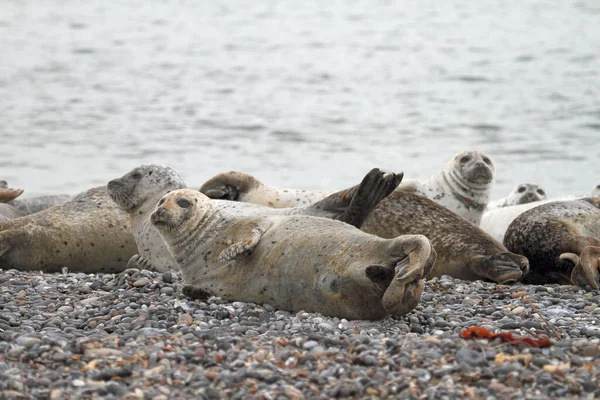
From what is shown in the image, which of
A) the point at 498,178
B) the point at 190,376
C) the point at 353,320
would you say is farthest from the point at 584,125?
the point at 190,376

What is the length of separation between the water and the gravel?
7.30m

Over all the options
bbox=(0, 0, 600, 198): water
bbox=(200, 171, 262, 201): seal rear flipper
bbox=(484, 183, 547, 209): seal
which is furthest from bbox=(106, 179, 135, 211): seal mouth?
bbox=(0, 0, 600, 198): water

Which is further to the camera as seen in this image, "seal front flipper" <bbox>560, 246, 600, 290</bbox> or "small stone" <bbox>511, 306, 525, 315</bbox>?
"seal front flipper" <bbox>560, 246, 600, 290</bbox>

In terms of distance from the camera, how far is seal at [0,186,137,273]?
6.86 metres

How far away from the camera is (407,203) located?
682 cm

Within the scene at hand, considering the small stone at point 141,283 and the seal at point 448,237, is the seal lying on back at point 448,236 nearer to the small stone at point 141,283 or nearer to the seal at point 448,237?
the seal at point 448,237

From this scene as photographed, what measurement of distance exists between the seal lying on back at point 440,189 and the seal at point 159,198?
91 centimetres

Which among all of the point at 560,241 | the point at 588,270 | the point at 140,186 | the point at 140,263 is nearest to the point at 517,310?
the point at 588,270

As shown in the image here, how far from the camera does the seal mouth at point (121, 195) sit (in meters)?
6.69

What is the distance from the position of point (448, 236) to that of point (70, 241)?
243 cm

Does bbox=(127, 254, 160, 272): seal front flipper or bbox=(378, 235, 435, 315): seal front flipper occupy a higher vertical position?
bbox=(378, 235, 435, 315): seal front flipper

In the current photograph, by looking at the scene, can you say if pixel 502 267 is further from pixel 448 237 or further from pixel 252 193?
pixel 252 193

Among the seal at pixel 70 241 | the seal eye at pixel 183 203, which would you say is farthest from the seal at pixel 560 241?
the seal at pixel 70 241

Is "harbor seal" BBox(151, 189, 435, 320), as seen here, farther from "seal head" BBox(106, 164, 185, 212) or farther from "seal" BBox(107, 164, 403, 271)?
"seal head" BBox(106, 164, 185, 212)
